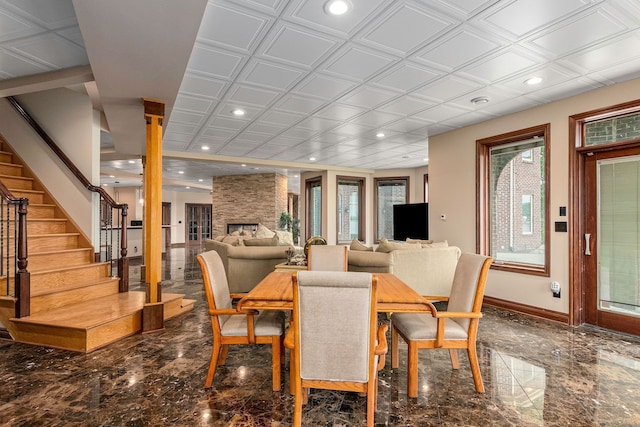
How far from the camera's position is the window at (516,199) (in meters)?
4.25

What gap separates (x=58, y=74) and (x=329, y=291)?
3.56m

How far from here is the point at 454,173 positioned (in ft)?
17.4

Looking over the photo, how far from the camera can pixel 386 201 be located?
30.3ft

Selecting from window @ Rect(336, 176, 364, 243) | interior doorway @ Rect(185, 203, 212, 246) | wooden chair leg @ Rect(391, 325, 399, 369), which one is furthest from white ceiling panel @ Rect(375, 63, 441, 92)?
interior doorway @ Rect(185, 203, 212, 246)

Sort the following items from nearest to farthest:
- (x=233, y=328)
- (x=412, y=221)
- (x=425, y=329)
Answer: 1. (x=425, y=329)
2. (x=233, y=328)
3. (x=412, y=221)

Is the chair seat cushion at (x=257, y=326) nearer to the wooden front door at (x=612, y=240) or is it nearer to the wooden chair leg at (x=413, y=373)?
the wooden chair leg at (x=413, y=373)

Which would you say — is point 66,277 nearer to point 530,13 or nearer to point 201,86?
point 201,86

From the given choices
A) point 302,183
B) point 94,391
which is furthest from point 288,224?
point 94,391

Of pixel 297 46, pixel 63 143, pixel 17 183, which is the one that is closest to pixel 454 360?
pixel 297 46

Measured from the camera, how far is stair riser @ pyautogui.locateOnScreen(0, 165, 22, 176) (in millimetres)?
4602

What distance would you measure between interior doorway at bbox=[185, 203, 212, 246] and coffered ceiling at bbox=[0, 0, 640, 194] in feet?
35.9

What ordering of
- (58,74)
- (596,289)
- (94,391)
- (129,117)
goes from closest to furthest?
(94,391), (58,74), (596,289), (129,117)

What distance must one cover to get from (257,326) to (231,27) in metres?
2.17

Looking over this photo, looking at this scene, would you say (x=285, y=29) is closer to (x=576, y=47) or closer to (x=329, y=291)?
(x=329, y=291)
